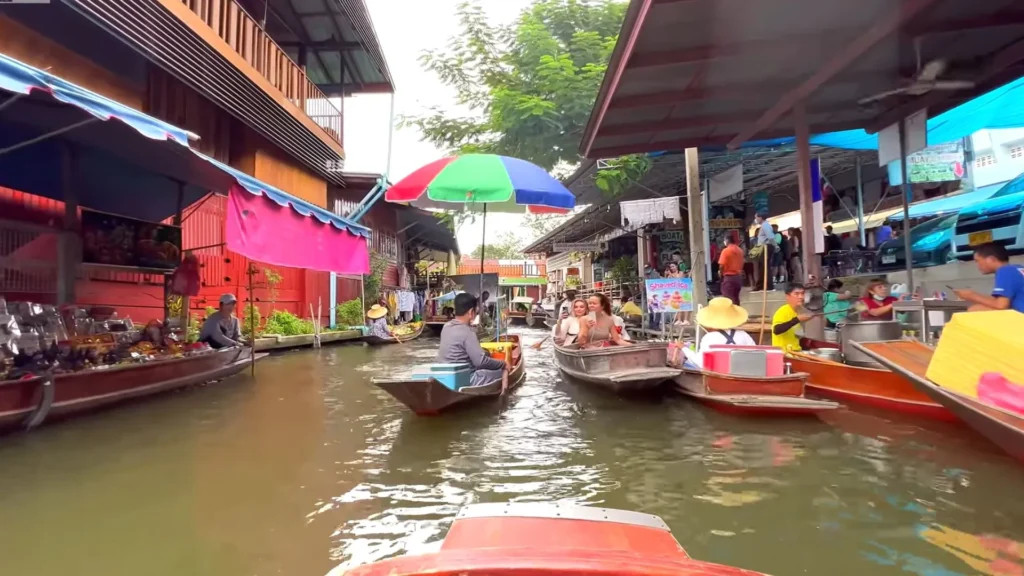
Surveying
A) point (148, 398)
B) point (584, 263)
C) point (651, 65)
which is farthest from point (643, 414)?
point (584, 263)

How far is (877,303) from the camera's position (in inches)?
306

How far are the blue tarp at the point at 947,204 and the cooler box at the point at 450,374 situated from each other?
11.1 meters

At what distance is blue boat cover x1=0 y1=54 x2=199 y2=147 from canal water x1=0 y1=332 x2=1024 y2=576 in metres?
2.93

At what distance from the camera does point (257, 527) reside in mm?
3520

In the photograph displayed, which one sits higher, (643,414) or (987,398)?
(987,398)

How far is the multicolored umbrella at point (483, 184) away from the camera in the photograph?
7027 mm

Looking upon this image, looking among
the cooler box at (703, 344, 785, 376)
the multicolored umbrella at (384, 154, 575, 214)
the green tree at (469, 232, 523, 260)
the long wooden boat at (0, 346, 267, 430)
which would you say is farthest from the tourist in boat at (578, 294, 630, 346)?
the green tree at (469, 232, 523, 260)

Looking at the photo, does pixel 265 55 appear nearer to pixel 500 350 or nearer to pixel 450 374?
pixel 500 350

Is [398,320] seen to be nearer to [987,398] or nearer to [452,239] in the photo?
[452,239]

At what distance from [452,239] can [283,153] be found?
51.9 ft

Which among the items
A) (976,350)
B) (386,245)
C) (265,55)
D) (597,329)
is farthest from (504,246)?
(976,350)

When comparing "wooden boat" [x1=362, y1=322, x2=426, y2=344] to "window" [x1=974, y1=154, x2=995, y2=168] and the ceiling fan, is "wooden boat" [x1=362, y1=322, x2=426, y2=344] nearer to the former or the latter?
the ceiling fan

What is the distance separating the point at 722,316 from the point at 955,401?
2.87 m

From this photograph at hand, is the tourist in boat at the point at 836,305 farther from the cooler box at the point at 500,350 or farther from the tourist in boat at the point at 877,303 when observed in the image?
the cooler box at the point at 500,350
